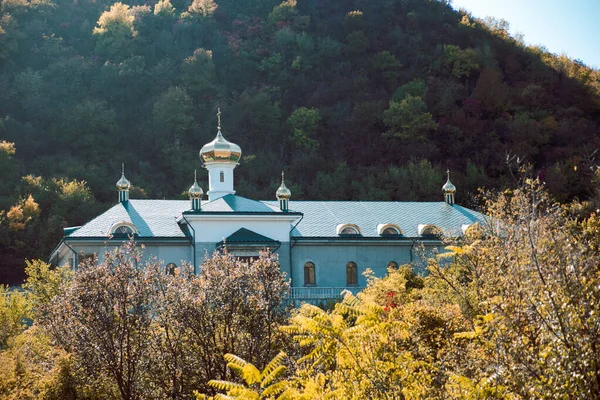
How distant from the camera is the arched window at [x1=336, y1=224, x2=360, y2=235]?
41.8 meters

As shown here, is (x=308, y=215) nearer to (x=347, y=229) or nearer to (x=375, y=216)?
(x=347, y=229)

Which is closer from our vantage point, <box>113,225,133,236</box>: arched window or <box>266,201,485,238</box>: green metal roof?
<box>113,225,133,236</box>: arched window

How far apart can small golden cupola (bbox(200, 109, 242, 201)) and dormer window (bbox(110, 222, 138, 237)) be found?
20.2 ft

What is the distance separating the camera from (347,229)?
41.9m

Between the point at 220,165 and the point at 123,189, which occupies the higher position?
the point at 220,165

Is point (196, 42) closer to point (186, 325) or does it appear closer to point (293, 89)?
point (293, 89)

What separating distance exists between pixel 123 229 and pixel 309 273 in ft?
29.6

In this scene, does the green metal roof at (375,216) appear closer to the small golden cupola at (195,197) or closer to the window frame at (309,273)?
the window frame at (309,273)

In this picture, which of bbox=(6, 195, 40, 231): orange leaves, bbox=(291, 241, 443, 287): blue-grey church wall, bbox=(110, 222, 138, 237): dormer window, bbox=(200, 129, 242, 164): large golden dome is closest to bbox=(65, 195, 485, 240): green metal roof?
bbox=(110, 222, 138, 237): dormer window

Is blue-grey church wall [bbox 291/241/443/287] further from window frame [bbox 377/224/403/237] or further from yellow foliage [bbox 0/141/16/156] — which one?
yellow foliage [bbox 0/141/16/156]

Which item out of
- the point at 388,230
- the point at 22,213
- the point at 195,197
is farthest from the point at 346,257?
the point at 22,213

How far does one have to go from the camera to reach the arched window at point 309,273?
41.2 metres

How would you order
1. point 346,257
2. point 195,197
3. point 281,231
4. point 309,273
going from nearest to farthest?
1. point 195,197
2. point 281,231
3. point 309,273
4. point 346,257

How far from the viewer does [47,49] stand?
80.3 m
